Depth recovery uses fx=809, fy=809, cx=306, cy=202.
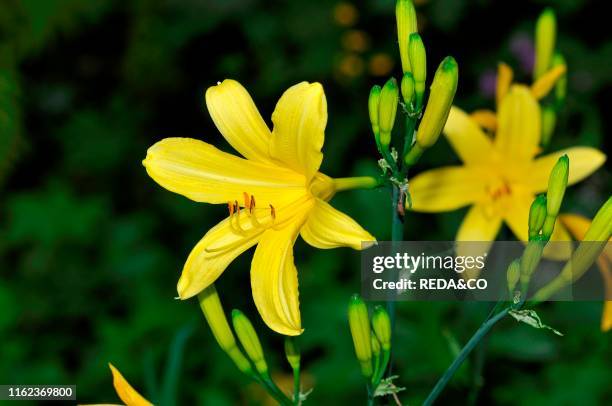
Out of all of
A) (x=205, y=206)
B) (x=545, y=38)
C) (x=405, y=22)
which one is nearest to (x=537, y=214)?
(x=405, y=22)

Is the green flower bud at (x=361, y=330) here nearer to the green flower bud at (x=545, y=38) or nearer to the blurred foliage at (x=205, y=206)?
the blurred foliage at (x=205, y=206)

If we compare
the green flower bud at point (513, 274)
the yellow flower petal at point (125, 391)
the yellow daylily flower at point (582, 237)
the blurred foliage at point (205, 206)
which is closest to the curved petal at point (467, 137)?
the yellow daylily flower at point (582, 237)

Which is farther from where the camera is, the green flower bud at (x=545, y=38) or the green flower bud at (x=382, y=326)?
the green flower bud at (x=545, y=38)

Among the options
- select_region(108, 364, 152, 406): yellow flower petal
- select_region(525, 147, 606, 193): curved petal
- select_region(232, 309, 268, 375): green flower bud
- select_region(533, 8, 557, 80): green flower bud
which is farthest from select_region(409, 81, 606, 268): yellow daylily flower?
select_region(108, 364, 152, 406): yellow flower petal

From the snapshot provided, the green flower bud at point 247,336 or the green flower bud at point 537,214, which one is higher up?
the green flower bud at point 537,214

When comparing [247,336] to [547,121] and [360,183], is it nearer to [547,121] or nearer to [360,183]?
[360,183]

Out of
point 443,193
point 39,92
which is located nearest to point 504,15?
point 443,193

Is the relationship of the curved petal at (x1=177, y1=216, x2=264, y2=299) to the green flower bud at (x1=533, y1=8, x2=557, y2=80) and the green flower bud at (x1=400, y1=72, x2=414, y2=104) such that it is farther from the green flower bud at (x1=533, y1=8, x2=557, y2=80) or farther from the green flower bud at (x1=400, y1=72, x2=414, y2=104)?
the green flower bud at (x1=533, y1=8, x2=557, y2=80)

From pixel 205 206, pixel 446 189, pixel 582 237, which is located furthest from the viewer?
pixel 205 206
